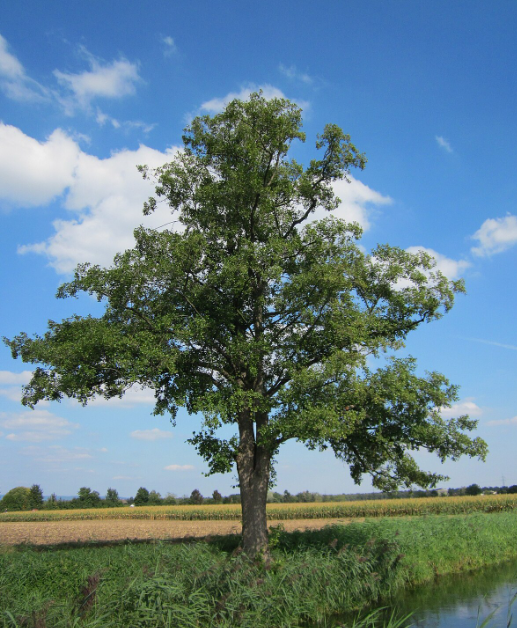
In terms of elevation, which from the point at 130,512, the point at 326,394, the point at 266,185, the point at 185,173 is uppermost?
the point at 185,173

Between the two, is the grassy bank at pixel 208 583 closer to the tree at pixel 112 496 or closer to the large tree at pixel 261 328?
the large tree at pixel 261 328

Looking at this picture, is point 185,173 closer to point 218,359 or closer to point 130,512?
point 218,359

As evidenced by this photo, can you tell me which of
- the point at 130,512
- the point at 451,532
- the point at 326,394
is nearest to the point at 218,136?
the point at 326,394

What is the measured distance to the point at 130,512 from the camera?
67.9 meters

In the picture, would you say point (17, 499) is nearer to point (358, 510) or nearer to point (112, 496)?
point (112, 496)

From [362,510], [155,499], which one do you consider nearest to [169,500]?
[155,499]

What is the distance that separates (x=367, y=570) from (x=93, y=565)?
8409 mm

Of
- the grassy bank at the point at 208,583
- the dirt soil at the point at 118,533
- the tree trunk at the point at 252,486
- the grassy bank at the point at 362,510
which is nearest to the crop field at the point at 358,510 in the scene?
the grassy bank at the point at 362,510

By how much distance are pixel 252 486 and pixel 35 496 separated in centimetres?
8700

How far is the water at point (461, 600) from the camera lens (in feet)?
42.3

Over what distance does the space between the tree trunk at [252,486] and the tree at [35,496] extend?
85368 mm

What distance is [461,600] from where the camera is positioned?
15.2 meters

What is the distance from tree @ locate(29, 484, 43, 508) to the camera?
88.0 metres

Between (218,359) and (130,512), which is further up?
(218,359)
